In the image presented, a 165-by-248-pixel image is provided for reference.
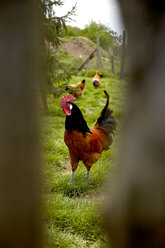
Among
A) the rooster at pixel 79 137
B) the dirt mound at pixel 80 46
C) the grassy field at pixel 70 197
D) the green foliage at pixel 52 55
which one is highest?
the dirt mound at pixel 80 46

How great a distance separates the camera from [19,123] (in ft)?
2.63

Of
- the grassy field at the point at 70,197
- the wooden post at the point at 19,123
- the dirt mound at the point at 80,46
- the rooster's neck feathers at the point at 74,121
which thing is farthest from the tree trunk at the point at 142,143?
the dirt mound at the point at 80,46

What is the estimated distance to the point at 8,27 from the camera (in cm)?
73

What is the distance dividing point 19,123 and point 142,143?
1.58ft

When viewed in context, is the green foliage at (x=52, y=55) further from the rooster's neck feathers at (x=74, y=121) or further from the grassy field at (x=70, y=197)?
the rooster's neck feathers at (x=74, y=121)

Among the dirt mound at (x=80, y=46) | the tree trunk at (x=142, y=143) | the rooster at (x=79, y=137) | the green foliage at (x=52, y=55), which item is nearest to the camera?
the tree trunk at (x=142, y=143)

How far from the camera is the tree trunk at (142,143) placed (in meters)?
0.66

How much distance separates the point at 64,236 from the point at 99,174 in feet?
4.04

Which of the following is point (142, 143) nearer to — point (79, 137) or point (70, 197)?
point (79, 137)

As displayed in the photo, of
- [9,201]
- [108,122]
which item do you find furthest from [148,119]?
[108,122]

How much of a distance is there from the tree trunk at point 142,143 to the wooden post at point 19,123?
350 mm

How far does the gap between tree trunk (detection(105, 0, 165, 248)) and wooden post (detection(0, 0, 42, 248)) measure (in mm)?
350

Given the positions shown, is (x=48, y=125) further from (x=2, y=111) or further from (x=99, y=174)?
(x=2, y=111)

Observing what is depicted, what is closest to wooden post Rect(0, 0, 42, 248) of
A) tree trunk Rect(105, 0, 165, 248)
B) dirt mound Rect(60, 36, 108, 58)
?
tree trunk Rect(105, 0, 165, 248)
